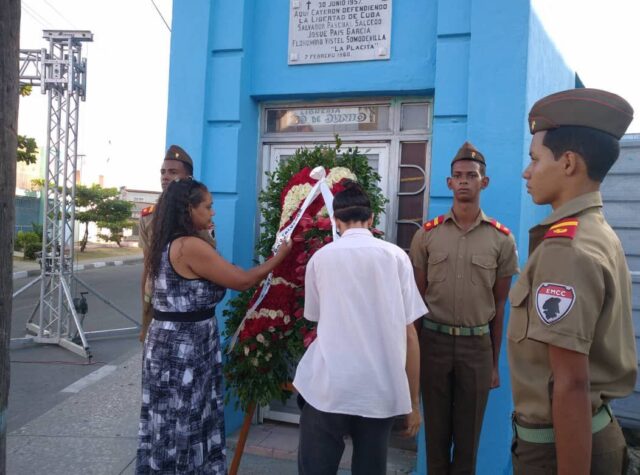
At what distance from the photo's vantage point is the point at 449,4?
11.1 ft

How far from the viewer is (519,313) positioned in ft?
5.10

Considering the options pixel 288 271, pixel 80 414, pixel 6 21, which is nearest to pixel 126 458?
pixel 80 414

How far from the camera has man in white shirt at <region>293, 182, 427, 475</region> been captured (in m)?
2.12

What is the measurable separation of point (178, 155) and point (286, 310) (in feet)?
4.92

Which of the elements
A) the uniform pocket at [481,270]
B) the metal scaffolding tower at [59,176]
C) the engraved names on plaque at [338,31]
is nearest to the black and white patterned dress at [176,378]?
the uniform pocket at [481,270]

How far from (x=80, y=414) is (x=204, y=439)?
2.23m

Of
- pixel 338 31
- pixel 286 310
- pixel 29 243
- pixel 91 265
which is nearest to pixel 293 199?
pixel 286 310

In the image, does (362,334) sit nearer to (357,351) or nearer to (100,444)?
(357,351)

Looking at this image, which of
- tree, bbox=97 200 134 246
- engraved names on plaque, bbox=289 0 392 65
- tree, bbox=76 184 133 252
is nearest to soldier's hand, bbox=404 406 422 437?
engraved names on plaque, bbox=289 0 392 65

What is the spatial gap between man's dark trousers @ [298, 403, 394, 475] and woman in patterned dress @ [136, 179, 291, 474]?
2.58ft

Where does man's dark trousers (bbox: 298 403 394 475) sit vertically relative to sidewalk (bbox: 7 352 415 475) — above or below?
above

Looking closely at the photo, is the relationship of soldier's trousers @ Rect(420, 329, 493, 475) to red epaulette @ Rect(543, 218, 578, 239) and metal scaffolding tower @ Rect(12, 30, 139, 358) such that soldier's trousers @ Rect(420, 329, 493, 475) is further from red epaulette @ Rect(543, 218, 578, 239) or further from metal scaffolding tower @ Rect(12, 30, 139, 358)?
metal scaffolding tower @ Rect(12, 30, 139, 358)

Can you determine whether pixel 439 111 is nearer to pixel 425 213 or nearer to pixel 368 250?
pixel 425 213

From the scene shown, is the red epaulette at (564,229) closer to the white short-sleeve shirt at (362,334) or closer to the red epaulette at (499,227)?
the white short-sleeve shirt at (362,334)
